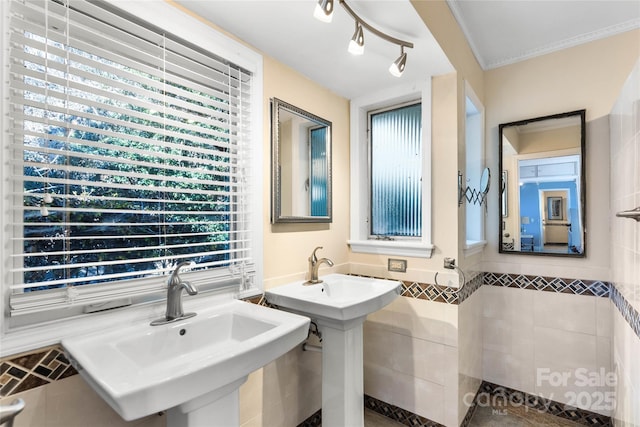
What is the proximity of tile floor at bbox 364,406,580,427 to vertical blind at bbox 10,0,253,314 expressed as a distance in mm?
1452

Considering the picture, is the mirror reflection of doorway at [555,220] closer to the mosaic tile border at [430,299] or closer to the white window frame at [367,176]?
the mosaic tile border at [430,299]

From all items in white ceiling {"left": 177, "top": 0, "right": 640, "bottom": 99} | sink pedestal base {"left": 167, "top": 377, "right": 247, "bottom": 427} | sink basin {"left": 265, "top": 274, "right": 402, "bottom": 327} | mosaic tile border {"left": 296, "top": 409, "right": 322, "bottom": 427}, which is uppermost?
white ceiling {"left": 177, "top": 0, "right": 640, "bottom": 99}

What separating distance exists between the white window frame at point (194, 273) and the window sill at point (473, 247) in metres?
1.32

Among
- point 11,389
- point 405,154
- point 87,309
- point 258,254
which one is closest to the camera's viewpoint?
point 11,389

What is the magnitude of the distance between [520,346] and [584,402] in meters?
0.45

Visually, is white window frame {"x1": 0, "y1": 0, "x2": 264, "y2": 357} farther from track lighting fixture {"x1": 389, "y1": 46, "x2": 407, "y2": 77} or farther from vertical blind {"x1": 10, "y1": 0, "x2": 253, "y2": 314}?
track lighting fixture {"x1": 389, "y1": 46, "x2": 407, "y2": 77}

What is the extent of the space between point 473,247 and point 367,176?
0.90 meters

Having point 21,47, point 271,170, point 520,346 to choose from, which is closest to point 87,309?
point 21,47

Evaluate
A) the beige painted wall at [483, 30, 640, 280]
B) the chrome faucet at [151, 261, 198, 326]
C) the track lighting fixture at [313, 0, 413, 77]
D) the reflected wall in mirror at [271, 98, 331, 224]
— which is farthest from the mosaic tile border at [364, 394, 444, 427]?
the track lighting fixture at [313, 0, 413, 77]

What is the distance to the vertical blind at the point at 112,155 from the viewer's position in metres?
0.92

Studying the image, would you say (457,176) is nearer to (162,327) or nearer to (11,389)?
(162,327)

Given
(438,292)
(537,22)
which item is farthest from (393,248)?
(537,22)

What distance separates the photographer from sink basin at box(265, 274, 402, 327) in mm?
1408

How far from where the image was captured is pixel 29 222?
922 millimetres
